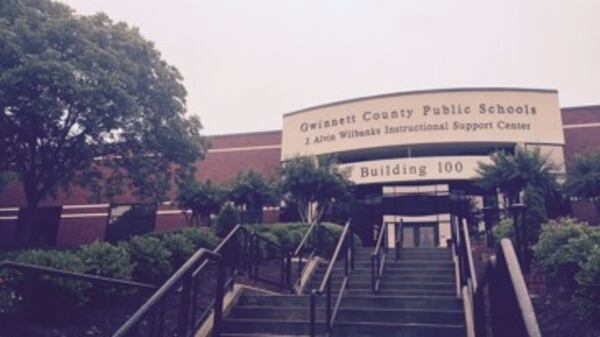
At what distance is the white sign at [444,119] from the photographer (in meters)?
24.1

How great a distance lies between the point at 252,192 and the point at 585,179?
13176mm

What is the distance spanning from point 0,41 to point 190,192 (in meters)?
9.60

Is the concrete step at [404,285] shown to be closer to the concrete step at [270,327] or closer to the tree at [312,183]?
the concrete step at [270,327]

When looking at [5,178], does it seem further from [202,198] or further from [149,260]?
[149,260]

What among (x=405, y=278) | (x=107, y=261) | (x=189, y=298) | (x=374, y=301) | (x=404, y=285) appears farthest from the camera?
(x=405, y=278)

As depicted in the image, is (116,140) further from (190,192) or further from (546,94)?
(546,94)

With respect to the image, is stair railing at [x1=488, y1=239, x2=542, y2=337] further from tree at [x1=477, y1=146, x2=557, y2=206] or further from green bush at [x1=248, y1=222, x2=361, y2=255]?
tree at [x1=477, y1=146, x2=557, y2=206]

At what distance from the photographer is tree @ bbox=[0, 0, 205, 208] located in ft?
56.0

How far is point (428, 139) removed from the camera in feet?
80.4

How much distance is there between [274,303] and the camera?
7211 mm

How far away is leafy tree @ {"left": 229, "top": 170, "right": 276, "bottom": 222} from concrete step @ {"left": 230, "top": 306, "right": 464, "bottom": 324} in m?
14.3

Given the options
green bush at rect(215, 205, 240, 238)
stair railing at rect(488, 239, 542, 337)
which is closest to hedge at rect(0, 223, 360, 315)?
green bush at rect(215, 205, 240, 238)

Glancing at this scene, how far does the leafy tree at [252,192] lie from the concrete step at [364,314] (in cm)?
1430

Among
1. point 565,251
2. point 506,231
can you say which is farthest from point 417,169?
point 565,251
